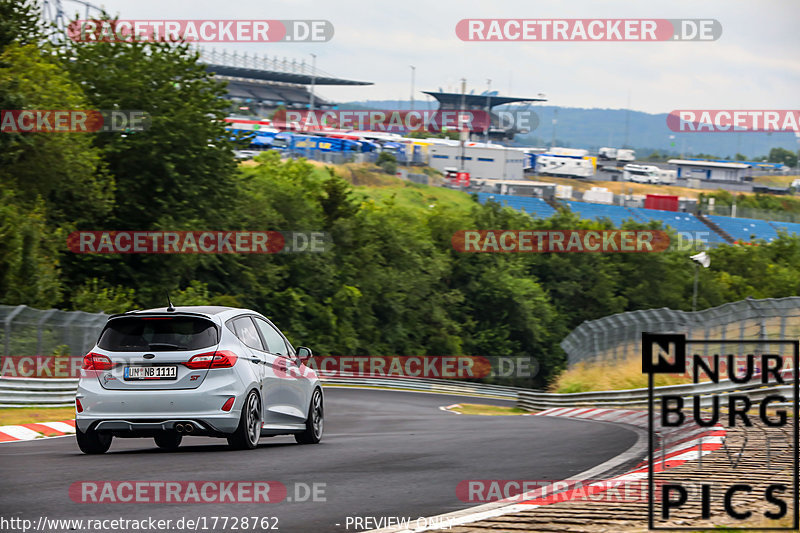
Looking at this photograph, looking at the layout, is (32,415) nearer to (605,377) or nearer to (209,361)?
(209,361)

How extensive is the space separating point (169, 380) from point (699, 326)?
1562cm

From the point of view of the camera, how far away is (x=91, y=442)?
10.2 metres

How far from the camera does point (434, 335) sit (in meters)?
64.4

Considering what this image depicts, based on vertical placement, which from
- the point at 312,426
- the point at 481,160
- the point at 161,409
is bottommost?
the point at 312,426

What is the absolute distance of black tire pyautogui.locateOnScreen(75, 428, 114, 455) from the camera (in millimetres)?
10102

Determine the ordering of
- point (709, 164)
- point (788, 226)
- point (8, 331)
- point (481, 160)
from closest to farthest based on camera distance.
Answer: point (8, 331) < point (788, 226) < point (481, 160) < point (709, 164)

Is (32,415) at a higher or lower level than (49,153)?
lower

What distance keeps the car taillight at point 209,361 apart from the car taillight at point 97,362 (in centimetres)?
79

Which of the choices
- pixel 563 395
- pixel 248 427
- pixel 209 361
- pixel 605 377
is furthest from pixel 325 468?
pixel 605 377

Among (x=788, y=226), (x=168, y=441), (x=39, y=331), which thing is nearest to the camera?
(x=168, y=441)

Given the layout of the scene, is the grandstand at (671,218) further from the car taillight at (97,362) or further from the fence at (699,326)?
the car taillight at (97,362)

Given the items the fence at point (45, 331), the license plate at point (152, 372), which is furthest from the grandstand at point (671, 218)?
the license plate at point (152, 372)

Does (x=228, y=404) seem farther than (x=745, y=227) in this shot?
No

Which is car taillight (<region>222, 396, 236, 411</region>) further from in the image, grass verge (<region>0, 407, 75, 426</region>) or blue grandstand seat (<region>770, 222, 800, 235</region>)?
blue grandstand seat (<region>770, 222, 800, 235</region>)
